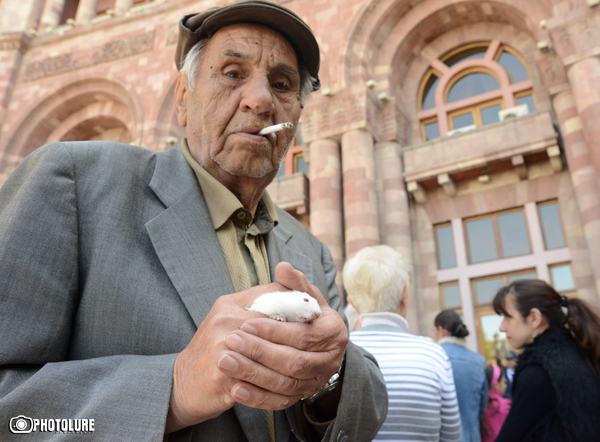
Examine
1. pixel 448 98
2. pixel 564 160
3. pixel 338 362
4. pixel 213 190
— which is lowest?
pixel 338 362

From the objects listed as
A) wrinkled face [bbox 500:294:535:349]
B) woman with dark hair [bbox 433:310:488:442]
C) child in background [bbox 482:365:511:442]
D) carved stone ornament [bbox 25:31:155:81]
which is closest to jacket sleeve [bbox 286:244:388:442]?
wrinkled face [bbox 500:294:535:349]

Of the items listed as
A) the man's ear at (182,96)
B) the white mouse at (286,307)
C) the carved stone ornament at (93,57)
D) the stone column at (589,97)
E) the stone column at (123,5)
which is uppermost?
the stone column at (123,5)

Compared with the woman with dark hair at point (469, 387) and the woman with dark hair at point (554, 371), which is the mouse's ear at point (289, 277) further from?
the woman with dark hair at point (469, 387)

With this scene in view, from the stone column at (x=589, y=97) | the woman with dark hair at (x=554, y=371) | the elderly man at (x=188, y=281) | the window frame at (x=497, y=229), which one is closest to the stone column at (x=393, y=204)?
the window frame at (x=497, y=229)

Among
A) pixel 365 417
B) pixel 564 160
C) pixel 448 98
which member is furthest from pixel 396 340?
pixel 448 98

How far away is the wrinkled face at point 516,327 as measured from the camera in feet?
9.34

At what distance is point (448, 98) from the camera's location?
1075 cm

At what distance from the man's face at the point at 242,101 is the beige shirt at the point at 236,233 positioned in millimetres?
75

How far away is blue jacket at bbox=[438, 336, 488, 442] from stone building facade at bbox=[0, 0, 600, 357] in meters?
4.93

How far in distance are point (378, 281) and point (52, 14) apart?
17738mm

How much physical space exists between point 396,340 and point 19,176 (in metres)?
1.91

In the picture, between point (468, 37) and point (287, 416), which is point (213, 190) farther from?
point (468, 37)

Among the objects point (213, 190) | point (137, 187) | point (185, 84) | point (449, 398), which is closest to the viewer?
point (137, 187)

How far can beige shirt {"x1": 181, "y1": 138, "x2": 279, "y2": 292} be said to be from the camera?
1385 mm
